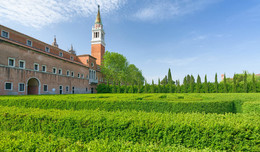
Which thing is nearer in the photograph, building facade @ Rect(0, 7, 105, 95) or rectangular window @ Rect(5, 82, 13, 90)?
rectangular window @ Rect(5, 82, 13, 90)

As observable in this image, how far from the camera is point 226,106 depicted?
8570mm

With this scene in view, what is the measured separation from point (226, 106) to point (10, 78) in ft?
87.6

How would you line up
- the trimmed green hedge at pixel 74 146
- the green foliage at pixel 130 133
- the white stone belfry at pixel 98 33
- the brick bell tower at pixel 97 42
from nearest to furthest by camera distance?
the trimmed green hedge at pixel 74 146 < the green foliage at pixel 130 133 < the brick bell tower at pixel 97 42 < the white stone belfry at pixel 98 33

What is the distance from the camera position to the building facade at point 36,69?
18812 millimetres

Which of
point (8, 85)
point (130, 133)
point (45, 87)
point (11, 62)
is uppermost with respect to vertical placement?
point (11, 62)

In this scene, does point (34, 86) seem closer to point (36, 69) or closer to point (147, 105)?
point (36, 69)

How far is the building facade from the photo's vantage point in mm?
18812

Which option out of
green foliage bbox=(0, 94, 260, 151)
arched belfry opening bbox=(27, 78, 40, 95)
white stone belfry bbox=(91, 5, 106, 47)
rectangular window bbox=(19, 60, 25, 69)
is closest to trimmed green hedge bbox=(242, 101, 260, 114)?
green foliage bbox=(0, 94, 260, 151)

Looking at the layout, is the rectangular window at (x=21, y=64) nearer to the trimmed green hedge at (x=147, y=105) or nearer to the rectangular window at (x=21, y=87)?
the rectangular window at (x=21, y=87)

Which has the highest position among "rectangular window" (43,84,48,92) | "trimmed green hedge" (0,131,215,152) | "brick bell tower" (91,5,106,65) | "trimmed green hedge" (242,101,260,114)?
"brick bell tower" (91,5,106,65)

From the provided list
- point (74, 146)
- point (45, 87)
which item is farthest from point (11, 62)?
point (74, 146)

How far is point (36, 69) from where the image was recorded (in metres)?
23.5

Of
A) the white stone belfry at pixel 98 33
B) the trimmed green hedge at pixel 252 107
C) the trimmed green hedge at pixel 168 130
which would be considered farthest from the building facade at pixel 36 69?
the trimmed green hedge at pixel 252 107

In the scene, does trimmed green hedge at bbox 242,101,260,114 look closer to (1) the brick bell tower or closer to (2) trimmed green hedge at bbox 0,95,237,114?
(2) trimmed green hedge at bbox 0,95,237,114
